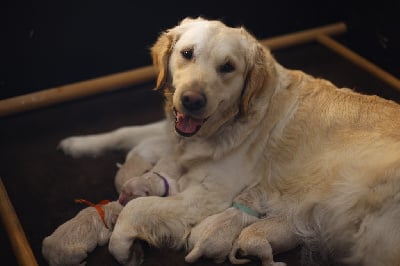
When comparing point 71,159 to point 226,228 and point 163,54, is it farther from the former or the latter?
point 226,228

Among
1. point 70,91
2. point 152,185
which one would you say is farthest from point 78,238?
point 70,91

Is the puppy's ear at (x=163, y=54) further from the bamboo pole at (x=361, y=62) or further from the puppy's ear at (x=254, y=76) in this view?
the bamboo pole at (x=361, y=62)

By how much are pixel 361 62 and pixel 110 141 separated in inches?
81.3

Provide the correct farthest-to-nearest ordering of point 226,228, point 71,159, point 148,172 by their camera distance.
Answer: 1. point 71,159
2. point 148,172
3. point 226,228

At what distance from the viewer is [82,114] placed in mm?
3691

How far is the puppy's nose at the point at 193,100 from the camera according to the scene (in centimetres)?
232

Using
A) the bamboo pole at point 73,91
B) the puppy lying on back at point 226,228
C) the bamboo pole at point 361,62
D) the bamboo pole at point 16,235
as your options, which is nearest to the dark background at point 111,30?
the bamboo pole at point 361,62

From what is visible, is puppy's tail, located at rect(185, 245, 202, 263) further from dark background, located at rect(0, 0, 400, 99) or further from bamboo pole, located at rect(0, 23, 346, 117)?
dark background, located at rect(0, 0, 400, 99)

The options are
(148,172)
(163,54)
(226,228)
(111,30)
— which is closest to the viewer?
(226,228)

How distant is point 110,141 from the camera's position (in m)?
3.31

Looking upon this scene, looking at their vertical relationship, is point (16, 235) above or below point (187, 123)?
below

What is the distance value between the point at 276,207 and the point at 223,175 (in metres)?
0.31

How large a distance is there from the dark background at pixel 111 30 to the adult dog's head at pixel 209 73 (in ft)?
4.58

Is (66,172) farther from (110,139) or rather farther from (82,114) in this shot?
(82,114)
